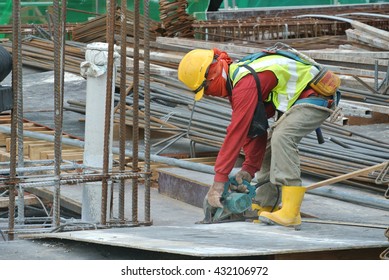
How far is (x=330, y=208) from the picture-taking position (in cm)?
771

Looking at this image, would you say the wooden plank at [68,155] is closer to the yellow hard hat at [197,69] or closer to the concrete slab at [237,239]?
the concrete slab at [237,239]

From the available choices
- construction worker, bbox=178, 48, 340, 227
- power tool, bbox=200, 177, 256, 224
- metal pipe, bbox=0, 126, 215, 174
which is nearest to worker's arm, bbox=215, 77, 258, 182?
construction worker, bbox=178, 48, 340, 227

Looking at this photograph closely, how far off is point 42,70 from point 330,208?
8.95 metres

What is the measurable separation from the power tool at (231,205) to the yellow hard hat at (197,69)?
0.74 metres

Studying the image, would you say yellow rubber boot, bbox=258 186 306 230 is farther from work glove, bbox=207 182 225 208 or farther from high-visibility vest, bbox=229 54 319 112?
high-visibility vest, bbox=229 54 319 112

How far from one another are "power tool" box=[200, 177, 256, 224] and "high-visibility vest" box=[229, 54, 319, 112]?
0.67 metres

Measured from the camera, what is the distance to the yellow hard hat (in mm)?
6660

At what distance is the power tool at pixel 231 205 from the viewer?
6906 mm

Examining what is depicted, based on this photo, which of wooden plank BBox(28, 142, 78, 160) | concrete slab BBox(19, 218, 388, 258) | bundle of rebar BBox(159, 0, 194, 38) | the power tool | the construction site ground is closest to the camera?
concrete slab BBox(19, 218, 388, 258)

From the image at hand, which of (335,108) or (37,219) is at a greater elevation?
(335,108)

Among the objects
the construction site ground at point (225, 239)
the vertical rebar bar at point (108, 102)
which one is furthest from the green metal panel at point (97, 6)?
the construction site ground at point (225, 239)
